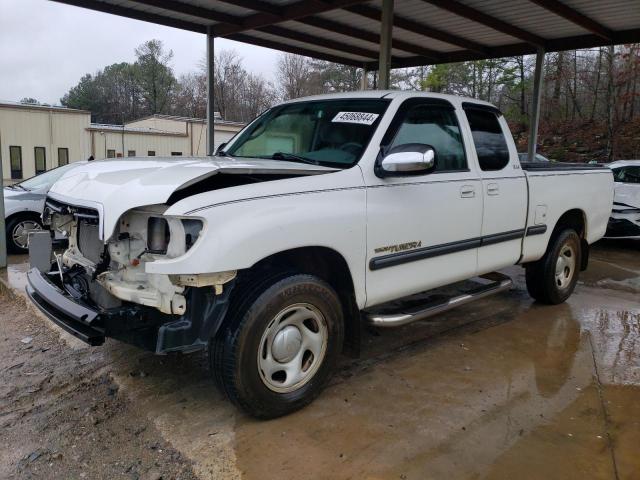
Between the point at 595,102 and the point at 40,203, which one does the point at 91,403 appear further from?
the point at 595,102

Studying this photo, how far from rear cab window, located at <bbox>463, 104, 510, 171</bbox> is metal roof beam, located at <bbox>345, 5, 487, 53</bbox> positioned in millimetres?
5138

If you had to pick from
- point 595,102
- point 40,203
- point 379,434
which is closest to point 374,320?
point 379,434

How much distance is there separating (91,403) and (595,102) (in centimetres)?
2904

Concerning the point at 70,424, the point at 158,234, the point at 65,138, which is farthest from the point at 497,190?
the point at 65,138

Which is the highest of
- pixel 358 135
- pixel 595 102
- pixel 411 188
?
pixel 595 102

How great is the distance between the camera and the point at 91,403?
140 inches

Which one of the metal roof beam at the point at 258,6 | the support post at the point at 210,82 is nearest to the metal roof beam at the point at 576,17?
the metal roof beam at the point at 258,6

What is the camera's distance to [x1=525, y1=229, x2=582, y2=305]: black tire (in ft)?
18.8

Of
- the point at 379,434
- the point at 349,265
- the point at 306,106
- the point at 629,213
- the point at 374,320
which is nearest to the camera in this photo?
the point at 379,434

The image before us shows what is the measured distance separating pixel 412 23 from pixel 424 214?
7.27 metres

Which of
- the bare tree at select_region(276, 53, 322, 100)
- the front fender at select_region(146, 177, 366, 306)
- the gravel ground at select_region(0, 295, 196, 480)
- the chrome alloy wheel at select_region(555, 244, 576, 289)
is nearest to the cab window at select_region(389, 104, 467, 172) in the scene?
the front fender at select_region(146, 177, 366, 306)

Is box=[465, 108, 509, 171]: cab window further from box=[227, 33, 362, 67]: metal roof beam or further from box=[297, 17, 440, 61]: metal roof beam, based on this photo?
box=[227, 33, 362, 67]: metal roof beam

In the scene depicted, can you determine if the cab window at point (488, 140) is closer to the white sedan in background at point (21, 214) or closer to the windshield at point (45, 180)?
the white sedan in background at point (21, 214)

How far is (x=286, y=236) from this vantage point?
122 inches
